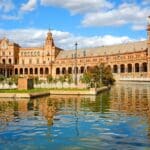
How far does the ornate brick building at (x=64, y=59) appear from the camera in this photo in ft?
488

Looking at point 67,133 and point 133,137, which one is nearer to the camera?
point 133,137

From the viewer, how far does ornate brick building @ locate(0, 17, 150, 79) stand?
149m

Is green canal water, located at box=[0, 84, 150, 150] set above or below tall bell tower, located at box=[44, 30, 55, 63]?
below

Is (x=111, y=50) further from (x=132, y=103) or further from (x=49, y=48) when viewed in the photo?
(x=132, y=103)

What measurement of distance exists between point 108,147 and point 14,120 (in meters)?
9.93

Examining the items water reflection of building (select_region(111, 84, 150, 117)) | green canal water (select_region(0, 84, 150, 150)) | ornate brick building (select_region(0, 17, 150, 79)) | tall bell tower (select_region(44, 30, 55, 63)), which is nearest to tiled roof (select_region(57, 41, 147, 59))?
ornate brick building (select_region(0, 17, 150, 79))

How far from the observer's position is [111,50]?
162 metres

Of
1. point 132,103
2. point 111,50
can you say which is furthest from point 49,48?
point 132,103

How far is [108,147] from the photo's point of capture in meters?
17.4

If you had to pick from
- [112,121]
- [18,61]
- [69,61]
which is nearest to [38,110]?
[112,121]

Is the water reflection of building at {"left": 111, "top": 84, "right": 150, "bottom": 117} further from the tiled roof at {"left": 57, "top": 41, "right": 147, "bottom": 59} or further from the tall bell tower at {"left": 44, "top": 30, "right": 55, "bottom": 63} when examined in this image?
the tall bell tower at {"left": 44, "top": 30, "right": 55, "bottom": 63}

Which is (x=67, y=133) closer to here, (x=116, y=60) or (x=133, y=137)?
(x=133, y=137)

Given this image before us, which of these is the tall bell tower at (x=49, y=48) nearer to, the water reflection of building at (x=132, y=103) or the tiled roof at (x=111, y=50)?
the tiled roof at (x=111, y=50)

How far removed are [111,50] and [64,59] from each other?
25419 millimetres
